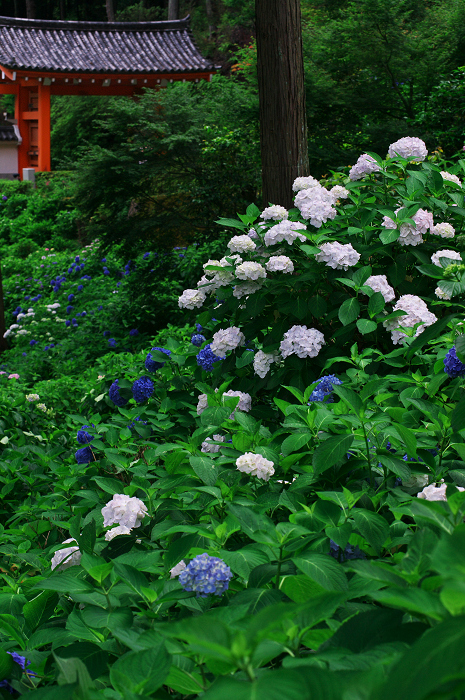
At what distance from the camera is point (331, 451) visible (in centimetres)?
126

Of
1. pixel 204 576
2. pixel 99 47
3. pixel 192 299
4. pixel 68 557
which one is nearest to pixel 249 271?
pixel 192 299

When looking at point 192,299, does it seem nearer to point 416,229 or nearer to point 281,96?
point 416,229

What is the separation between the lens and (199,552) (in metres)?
1.00

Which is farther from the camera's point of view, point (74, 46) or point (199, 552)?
point (74, 46)

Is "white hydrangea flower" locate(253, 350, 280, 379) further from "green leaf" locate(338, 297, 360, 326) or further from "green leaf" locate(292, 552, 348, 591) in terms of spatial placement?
"green leaf" locate(292, 552, 348, 591)

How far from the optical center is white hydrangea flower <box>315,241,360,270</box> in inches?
85.6

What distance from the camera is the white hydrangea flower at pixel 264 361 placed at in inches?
87.9

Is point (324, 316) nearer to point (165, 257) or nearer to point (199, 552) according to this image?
point (199, 552)

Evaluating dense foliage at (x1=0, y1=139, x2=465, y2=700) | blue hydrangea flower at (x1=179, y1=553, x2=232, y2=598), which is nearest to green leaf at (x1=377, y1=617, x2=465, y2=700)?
dense foliage at (x1=0, y1=139, x2=465, y2=700)

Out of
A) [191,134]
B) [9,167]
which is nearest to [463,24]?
[191,134]

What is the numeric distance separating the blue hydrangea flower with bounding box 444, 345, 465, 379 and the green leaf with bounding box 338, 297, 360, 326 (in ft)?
2.10

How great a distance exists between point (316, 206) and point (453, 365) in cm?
109

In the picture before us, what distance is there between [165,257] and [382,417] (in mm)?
6165

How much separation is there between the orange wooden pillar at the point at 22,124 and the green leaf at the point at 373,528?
1930cm
